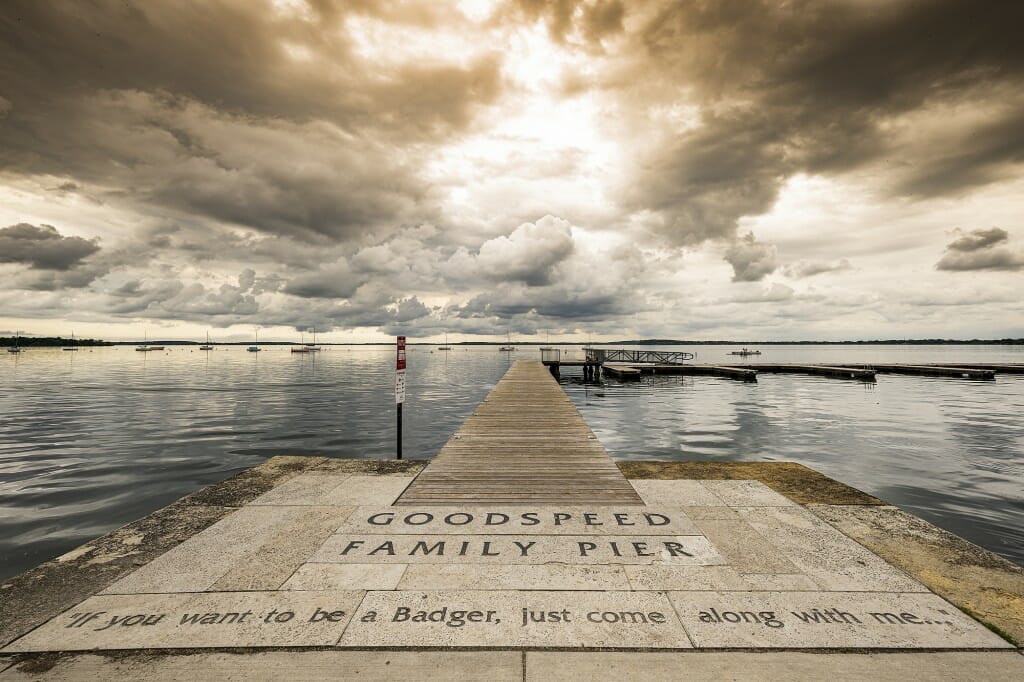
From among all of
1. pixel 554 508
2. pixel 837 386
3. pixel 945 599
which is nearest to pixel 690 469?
pixel 554 508

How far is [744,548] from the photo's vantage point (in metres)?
5.17

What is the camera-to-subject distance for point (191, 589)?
4328mm

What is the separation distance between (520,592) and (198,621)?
2.79 metres

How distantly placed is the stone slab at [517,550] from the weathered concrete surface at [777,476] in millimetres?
3064

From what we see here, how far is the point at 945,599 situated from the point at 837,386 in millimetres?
41610

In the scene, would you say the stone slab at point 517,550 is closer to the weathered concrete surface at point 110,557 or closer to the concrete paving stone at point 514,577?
the concrete paving stone at point 514,577

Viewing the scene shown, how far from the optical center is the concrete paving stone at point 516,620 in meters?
3.53

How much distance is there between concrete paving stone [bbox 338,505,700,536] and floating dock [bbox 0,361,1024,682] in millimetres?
39

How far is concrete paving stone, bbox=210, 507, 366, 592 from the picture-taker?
14.6ft

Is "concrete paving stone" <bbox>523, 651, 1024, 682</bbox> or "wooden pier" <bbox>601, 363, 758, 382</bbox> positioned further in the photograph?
"wooden pier" <bbox>601, 363, 758, 382</bbox>

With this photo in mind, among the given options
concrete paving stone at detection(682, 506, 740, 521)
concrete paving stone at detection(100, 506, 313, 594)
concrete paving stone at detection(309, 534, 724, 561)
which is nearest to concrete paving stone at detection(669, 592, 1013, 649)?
concrete paving stone at detection(309, 534, 724, 561)

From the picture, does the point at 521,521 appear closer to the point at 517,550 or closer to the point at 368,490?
the point at 517,550

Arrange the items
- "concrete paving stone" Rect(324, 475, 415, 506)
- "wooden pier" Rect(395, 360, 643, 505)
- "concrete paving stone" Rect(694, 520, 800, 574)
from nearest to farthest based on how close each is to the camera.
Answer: "concrete paving stone" Rect(694, 520, 800, 574) < "concrete paving stone" Rect(324, 475, 415, 506) < "wooden pier" Rect(395, 360, 643, 505)

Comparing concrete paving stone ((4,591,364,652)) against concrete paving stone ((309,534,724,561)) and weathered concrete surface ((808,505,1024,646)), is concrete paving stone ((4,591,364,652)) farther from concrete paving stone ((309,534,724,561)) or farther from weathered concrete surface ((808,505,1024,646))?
weathered concrete surface ((808,505,1024,646))
